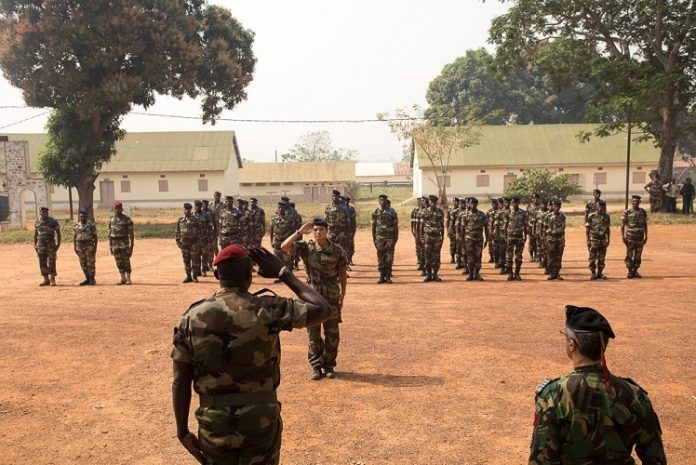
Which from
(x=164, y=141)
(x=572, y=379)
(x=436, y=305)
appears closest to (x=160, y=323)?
(x=436, y=305)

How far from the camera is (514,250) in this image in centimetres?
1372

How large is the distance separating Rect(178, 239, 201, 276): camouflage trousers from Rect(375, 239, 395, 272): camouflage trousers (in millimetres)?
4215

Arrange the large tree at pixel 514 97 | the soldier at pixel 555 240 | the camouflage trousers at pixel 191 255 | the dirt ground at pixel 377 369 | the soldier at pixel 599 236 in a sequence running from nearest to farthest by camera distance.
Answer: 1. the dirt ground at pixel 377 369
2. the soldier at pixel 599 236
3. the soldier at pixel 555 240
4. the camouflage trousers at pixel 191 255
5. the large tree at pixel 514 97

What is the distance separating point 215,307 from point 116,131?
98.7 feet

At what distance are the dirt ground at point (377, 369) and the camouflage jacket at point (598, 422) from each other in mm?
2275

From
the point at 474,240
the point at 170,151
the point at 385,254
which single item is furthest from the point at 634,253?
the point at 170,151

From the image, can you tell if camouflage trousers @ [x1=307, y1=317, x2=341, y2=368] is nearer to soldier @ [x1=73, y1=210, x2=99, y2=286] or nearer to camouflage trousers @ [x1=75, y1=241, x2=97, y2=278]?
soldier @ [x1=73, y1=210, x2=99, y2=286]

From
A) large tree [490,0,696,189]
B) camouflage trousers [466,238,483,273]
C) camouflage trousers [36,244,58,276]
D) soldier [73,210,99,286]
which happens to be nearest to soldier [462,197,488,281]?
camouflage trousers [466,238,483,273]

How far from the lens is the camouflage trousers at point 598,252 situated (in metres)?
13.3

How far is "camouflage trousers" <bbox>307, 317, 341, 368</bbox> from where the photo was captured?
7000 mm

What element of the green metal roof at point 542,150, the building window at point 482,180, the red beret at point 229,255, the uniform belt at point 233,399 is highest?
the green metal roof at point 542,150

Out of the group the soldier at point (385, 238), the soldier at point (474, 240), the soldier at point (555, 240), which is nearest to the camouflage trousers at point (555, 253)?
the soldier at point (555, 240)

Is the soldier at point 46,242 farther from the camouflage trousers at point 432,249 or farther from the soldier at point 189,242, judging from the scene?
the camouflage trousers at point 432,249

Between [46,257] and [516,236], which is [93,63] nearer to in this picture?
[46,257]
